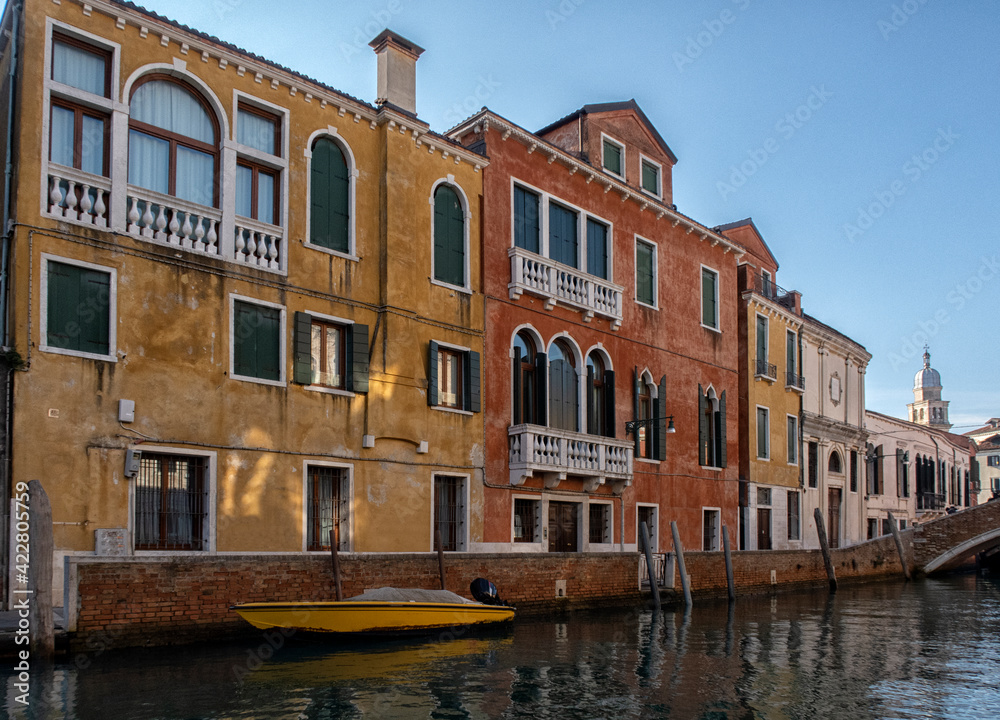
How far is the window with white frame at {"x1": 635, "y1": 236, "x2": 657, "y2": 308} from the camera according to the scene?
75.3ft

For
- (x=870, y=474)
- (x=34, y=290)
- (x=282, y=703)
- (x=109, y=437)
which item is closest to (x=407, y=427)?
(x=109, y=437)

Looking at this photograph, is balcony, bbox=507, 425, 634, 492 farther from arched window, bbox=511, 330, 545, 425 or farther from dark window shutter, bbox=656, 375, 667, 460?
dark window shutter, bbox=656, 375, 667, 460

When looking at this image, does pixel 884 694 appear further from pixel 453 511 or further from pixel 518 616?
pixel 453 511

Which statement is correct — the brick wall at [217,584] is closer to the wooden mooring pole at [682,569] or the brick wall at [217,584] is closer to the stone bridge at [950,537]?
the wooden mooring pole at [682,569]

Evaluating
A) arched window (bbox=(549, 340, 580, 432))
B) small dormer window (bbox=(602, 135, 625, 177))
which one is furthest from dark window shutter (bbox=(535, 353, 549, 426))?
small dormer window (bbox=(602, 135, 625, 177))

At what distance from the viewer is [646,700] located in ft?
34.3

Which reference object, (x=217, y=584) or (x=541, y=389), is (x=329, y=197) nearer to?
(x=541, y=389)

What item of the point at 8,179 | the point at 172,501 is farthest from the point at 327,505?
the point at 8,179

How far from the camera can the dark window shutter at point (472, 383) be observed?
1827 cm

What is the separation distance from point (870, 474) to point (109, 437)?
108ft

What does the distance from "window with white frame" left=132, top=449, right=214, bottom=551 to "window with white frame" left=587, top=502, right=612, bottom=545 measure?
9277 mm

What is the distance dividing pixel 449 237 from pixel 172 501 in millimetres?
7264

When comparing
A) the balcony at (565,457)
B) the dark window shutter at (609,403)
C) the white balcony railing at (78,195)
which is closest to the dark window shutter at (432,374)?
the balcony at (565,457)

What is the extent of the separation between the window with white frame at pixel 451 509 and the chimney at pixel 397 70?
681 centimetres
